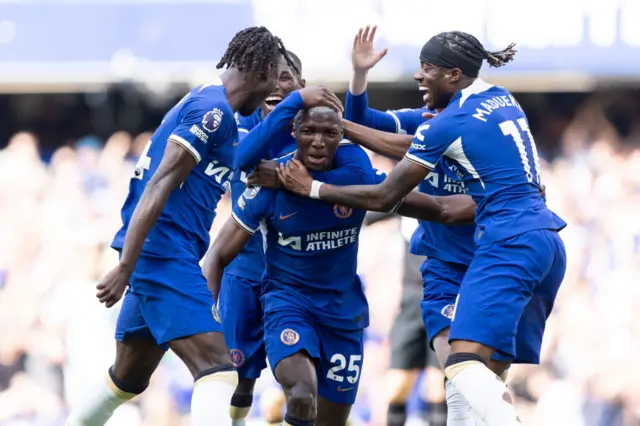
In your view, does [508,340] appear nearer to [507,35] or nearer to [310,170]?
[310,170]

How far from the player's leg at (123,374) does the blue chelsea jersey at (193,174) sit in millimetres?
414

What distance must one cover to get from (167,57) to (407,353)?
376 centimetres

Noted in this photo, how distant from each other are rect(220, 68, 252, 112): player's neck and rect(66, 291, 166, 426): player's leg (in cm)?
111

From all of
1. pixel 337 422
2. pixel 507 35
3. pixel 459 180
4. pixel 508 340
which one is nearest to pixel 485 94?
pixel 459 180

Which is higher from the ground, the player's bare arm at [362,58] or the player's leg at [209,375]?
the player's bare arm at [362,58]

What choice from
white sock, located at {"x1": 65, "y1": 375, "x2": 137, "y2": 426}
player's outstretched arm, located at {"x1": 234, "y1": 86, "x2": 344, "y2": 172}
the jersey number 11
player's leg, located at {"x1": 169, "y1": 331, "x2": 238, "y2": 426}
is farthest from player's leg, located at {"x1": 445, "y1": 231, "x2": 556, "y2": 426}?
white sock, located at {"x1": 65, "y1": 375, "x2": 137, "y2": 426}

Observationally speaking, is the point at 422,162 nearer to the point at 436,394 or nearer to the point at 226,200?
the point at 436,394

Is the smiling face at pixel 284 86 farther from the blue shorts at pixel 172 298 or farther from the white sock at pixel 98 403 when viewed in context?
the white sock at pixel 98 403

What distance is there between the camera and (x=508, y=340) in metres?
5.61

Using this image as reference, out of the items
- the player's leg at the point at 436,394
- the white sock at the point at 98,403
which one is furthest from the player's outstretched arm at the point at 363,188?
the player's leg at the point at 436,394

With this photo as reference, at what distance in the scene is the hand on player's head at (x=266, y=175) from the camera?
621 cm

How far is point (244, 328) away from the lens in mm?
6715

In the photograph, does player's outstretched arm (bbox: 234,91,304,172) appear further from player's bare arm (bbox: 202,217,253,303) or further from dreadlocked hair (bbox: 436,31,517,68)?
dreadlocked hair (bbox: 436,31,517,68)

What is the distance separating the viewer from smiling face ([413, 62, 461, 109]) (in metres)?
6.12
